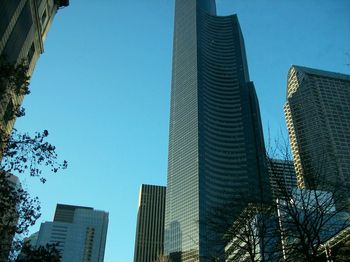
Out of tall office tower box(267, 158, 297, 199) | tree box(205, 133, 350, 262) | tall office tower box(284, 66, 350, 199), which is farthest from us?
tall office tower box(284, 66, 350, 199)

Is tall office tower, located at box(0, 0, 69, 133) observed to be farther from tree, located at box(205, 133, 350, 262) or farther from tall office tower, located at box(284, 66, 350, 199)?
tall office tower, located at box(284, 66, 350, 199)

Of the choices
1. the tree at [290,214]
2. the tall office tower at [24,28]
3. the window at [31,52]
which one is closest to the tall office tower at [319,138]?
the tree at [290,214]

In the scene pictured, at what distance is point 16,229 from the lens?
1820 centimetres

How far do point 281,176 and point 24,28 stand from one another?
27856 millimetres

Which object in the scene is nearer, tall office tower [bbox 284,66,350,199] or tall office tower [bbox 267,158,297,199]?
tall office tower [bbox 267,158,297,199]

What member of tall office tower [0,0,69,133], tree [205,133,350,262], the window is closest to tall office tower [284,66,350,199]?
tree [205,133,350,262]

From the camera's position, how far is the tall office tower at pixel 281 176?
82.6 feet

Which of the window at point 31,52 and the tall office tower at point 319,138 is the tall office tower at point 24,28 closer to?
the window at point 31,52

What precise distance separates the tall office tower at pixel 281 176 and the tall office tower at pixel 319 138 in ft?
2.07

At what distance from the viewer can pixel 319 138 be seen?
3447 cm

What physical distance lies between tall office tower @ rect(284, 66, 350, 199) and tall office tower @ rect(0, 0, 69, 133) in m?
20.6

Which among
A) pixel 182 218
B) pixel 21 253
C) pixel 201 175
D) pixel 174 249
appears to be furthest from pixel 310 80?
pixel 21 253

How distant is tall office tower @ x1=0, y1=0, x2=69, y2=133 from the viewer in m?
33.4

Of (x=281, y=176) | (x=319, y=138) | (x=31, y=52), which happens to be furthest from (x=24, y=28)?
(x=319, y=138)
